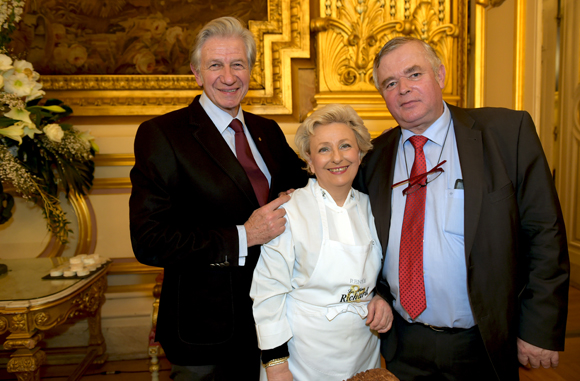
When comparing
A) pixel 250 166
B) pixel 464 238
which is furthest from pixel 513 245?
pixel 250 166

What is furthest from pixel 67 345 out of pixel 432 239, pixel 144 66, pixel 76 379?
pixel 432 239

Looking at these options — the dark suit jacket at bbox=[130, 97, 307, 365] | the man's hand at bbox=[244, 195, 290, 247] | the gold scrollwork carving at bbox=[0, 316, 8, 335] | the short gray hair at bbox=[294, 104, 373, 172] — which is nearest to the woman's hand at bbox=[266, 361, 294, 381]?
the dark suit jacket at bbox=[130, 97, 307, 365]

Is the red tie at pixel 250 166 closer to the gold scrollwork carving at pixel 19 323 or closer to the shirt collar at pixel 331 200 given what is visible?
the shirt collar at pixel 331 200

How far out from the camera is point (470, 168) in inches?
64.2

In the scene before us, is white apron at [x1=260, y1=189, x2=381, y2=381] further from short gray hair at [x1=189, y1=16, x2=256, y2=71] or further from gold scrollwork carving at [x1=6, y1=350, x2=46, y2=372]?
gold scrollwork carving at [x1=6, y1=350, x2=46, y2=372]

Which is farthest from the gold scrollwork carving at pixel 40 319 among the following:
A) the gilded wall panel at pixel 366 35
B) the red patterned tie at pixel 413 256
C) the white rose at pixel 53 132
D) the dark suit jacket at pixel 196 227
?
the gilded wall panel at pixel 366 35

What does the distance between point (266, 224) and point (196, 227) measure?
330 mm

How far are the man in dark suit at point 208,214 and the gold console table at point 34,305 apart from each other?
1.00 meters

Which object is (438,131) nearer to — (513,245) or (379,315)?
(513,245)

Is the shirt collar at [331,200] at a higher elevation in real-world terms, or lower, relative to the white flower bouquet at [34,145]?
lower

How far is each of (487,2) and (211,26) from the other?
259 centimetres

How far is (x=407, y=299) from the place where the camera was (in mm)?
1665

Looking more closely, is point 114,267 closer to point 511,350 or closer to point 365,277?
point 365,277

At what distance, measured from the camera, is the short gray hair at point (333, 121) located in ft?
5.58
